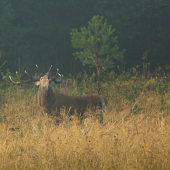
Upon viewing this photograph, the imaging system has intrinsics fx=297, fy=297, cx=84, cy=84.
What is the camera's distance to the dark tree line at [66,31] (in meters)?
18.8

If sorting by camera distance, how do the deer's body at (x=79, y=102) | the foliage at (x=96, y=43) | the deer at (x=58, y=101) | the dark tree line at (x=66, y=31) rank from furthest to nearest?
the dark tree line at (x=66, y=31), the foliage at (x=96, y=43), the deer's body at (x=79, y=102), the deer at (x=58, y=101)

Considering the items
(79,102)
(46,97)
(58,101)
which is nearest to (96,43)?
(79,102)

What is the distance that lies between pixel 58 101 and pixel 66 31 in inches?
597

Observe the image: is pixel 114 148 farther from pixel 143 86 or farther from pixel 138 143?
pixel 143 86

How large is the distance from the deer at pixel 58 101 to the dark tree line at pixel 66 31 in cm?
1172

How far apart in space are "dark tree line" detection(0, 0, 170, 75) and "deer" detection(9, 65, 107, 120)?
461 inches

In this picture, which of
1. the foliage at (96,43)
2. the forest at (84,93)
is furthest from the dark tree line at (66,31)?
the foliage at (96,43)

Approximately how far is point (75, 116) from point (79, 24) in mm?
15241

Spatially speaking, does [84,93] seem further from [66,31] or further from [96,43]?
[66,31]

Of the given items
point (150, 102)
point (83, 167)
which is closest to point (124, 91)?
point (150, 102)

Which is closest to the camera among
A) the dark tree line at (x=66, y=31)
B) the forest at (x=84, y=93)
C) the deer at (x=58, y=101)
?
the forest at (x=84, y=93)

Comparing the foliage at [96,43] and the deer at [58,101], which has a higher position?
the foliage at [96,43]

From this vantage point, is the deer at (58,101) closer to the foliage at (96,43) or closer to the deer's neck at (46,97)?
the deer's neck at (46,97)

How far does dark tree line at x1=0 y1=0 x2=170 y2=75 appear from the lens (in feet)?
61.8
